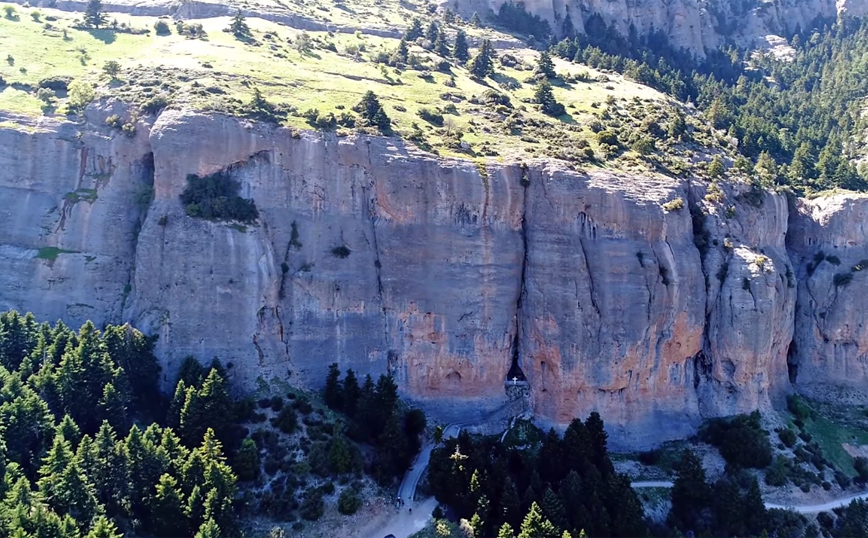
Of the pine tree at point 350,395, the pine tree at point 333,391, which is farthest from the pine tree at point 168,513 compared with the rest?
the pine tree at point 350,395

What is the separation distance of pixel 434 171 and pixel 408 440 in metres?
22.5

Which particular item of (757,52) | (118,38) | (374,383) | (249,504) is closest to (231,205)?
(374,383)

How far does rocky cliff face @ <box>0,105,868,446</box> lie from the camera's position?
54.2 metres

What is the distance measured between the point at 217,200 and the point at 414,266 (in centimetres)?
1712

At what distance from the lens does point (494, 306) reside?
186 feet

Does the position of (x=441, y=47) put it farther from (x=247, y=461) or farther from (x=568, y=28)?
(x=247, y=461)

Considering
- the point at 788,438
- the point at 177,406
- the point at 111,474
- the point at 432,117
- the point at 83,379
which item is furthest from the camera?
the point at 432,117

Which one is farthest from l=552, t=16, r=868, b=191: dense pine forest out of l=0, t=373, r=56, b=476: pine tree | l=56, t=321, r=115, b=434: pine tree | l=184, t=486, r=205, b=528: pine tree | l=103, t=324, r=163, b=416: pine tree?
l=0, t=373, r=56, b=476: pine tree

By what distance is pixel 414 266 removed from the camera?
5609 centimetres

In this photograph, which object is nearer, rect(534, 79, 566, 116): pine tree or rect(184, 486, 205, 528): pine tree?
rect(184, 486, 205, 528): pine tree

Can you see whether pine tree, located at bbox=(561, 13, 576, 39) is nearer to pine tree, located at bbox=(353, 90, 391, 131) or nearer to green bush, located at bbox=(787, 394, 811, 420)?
pine tree, located at bbox=(353, 90, 391, 131)

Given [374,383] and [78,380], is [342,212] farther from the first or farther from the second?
[78,380]

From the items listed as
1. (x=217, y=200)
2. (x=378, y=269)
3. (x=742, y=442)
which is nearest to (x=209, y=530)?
(x=378, y=269)

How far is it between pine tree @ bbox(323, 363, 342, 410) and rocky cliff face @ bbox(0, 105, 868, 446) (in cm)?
135
